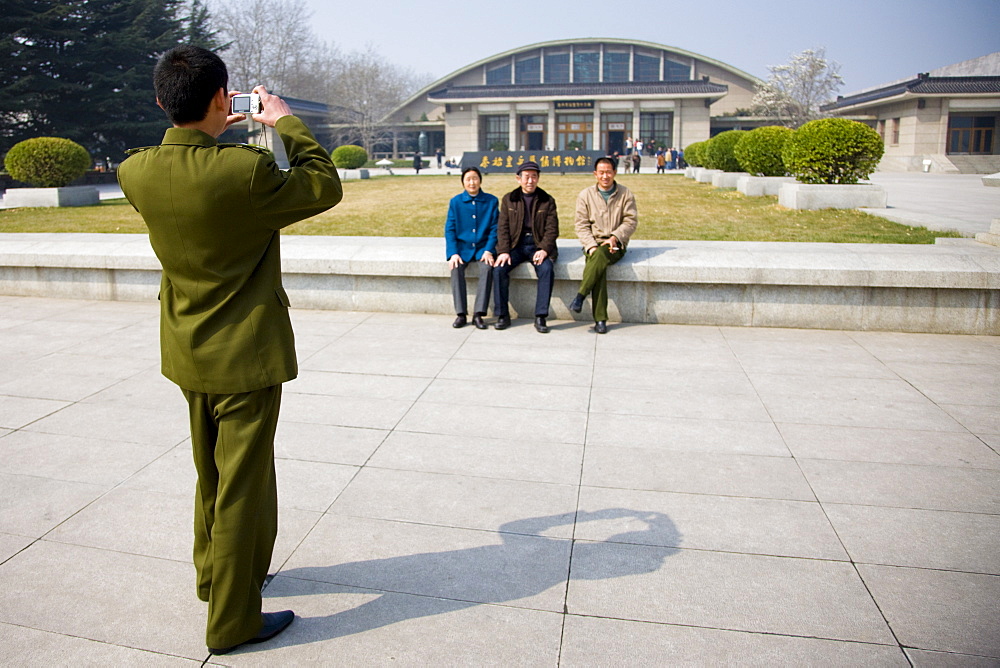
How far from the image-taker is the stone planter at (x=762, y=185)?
15.8m

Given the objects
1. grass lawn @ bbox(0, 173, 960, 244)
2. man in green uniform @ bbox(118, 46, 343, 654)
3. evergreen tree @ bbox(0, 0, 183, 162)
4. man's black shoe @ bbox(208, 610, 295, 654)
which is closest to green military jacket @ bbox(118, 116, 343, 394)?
man in green uniform @ bbox(118, 46, 343, 654)

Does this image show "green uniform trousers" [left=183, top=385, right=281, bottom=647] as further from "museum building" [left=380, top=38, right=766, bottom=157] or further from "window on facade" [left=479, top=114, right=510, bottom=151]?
"window on facade" [left=479, top=114, right=510, bottom=151]

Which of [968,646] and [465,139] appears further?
[465,139]

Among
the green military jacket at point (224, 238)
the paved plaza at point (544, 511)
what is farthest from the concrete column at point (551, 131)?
the green military jacket at point (224, 238)

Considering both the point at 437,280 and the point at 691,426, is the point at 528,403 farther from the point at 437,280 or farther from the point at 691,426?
the point at 437,280

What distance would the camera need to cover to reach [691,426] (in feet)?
15.2

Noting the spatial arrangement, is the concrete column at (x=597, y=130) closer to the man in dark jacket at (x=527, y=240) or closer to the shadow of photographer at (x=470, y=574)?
the man in dark jacket at (x=527, y=240)

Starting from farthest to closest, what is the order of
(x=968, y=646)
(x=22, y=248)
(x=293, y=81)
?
1. (x=293, y=81)
2. (x=22, y=248)
3. (x=968, y=646)

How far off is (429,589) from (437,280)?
4.80 meters

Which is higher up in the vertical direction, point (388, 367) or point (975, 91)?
point (975, 91)

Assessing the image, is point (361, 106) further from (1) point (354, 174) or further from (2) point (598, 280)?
(2) point (598, 280)

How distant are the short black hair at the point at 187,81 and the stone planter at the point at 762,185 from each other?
14958 mm

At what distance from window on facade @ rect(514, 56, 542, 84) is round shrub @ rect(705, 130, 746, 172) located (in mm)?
51199

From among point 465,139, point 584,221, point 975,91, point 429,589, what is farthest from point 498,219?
point 465,139
